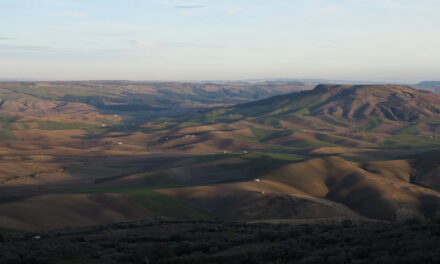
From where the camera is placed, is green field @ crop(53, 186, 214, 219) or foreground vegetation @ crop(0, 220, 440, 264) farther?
green field @ crop(53, 186, 214, 219)

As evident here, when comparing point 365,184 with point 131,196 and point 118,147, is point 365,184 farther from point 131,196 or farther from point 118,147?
point 118,147

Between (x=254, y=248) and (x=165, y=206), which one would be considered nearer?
(x=254, y=248)

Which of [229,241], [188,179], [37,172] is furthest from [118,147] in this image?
[229,241]

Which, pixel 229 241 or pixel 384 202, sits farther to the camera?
pixel 384 202

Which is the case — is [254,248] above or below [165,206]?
above

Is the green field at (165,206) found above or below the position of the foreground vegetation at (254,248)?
below

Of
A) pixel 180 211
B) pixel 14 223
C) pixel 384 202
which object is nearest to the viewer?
pixel 14 223

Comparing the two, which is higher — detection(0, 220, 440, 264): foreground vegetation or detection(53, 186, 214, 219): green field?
detection(0, 220, 440, 264): foreground vegetation

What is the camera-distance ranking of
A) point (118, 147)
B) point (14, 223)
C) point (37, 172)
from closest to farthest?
point (14, 223), point (37, 172), point (118, 147)

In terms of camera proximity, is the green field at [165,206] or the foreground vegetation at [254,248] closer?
the foreground vegetation at [254,248]

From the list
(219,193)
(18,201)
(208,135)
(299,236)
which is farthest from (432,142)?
(299,236)

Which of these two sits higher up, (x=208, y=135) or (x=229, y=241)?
(x=229, y=241)
